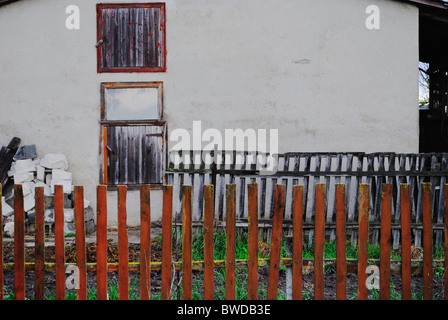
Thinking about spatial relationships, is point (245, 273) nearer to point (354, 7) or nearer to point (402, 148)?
point (402, 148)

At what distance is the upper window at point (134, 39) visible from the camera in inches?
306

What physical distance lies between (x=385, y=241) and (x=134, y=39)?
6333 mm

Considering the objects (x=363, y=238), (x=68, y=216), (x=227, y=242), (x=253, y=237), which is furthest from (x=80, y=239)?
(x=68, y=216)

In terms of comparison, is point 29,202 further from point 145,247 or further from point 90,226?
point 145,247

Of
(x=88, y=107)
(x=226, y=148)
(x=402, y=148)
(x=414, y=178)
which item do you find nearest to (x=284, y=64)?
(x=226, y=148)

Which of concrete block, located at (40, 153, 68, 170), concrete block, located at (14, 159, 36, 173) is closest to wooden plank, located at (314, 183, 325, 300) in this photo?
concrete block, located at (40, 153, 68, 170)

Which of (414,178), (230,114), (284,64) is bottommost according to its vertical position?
(414,178)

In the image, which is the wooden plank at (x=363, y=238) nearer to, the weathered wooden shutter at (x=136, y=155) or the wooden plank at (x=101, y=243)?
the wooden plank at (x=101, y=243)

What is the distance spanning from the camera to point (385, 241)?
2926 millimetres

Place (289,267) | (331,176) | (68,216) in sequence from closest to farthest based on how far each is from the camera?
(289,267) < (331,176) < (68,216)

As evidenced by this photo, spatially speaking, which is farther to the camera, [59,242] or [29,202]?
[29,202]
